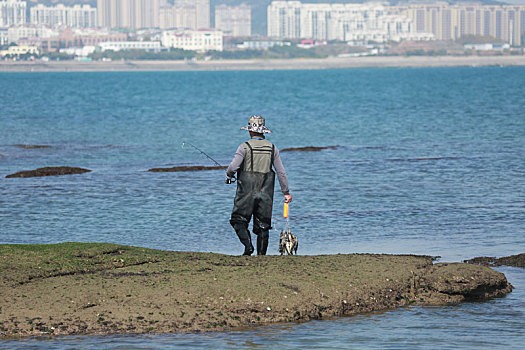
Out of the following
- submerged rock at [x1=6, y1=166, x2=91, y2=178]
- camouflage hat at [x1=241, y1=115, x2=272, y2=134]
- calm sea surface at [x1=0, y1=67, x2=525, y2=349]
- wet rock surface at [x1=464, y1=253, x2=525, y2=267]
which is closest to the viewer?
calm sea surface at [x1=0, y1=67, x2=525, y2=349]

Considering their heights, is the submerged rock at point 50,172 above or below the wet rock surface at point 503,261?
above

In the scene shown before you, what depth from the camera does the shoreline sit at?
8781 mm

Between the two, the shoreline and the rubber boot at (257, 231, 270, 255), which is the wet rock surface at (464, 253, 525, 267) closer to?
the shoreline

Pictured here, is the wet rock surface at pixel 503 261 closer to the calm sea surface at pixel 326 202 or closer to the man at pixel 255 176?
the calm sea surface at pixel 326 202

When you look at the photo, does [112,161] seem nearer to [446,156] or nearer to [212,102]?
[446,156]

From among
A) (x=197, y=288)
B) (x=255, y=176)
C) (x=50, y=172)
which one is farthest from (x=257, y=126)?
(x=50, y=172)

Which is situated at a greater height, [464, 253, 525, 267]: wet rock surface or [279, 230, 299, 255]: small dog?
[279, 230, 299, 255]: small dog

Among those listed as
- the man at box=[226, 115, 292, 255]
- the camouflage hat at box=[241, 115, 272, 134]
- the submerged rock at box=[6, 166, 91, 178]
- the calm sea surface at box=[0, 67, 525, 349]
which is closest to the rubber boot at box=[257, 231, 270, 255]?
the man at box=[226, 115, 292, 255]

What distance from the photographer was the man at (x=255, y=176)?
436 inches

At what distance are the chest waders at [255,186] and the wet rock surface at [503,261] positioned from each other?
312 cm

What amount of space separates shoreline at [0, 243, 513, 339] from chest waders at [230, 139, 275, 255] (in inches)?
26.2

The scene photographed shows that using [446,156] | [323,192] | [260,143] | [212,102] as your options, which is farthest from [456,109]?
[260,143]

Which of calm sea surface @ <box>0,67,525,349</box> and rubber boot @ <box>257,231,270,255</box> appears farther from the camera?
rubber boot @ <box>257,231,270,255</box>

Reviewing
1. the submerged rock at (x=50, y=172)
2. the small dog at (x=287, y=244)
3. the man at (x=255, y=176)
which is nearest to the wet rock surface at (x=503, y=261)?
the small dog at (x=287, y=244)
